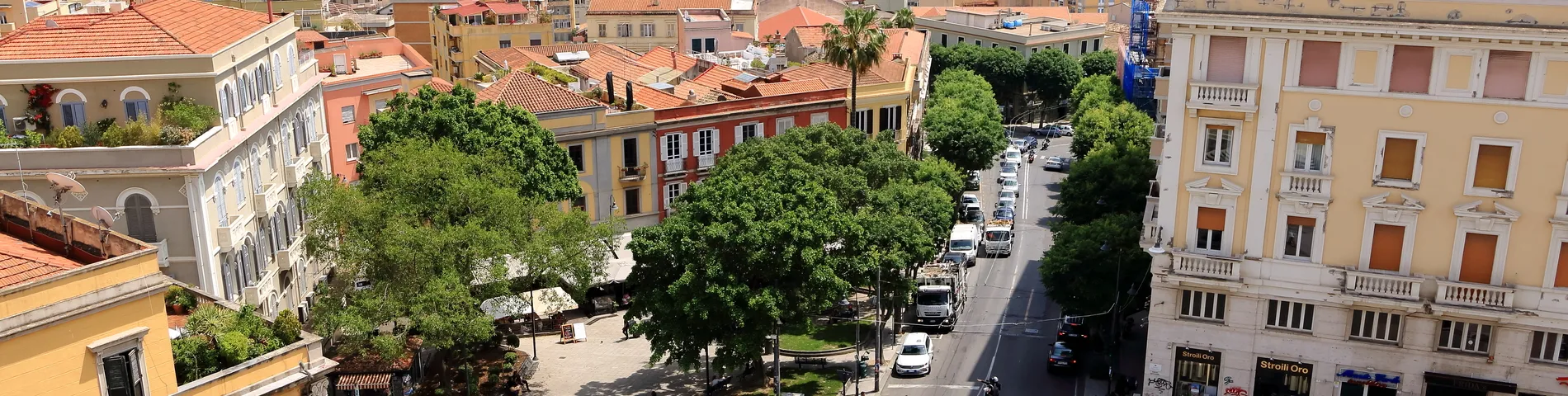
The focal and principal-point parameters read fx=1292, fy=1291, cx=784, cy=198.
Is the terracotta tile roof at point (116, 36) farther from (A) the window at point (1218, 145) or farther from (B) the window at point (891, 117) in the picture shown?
(B) the window at point (891, 117)

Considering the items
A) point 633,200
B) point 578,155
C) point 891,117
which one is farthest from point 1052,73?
point 578,155

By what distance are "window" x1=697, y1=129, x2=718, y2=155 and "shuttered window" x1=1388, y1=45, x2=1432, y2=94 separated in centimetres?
3915

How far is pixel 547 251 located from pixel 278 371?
15019 mm

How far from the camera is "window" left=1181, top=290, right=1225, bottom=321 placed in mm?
42969

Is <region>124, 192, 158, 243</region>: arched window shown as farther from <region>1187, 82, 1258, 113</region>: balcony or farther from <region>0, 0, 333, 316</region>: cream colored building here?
<region>1187, 82, 1258, 113</region>: balcony

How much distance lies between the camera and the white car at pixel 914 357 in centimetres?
5300

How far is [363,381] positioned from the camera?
152ft

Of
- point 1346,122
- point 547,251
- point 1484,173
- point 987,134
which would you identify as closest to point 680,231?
point 547,251

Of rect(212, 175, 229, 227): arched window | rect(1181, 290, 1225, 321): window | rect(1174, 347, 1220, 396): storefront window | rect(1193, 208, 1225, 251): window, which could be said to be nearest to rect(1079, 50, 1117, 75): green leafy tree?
rect(1174, 347, 1220, 396): storefront window

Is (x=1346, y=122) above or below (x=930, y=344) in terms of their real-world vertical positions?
above

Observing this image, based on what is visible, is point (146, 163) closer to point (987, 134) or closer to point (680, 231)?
point (680, 231)

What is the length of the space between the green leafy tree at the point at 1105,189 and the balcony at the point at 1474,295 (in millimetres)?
20487

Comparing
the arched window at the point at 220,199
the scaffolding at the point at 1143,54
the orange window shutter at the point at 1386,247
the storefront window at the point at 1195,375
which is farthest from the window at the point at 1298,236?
the arched window at the point at 220,199

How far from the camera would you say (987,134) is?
285 ft
